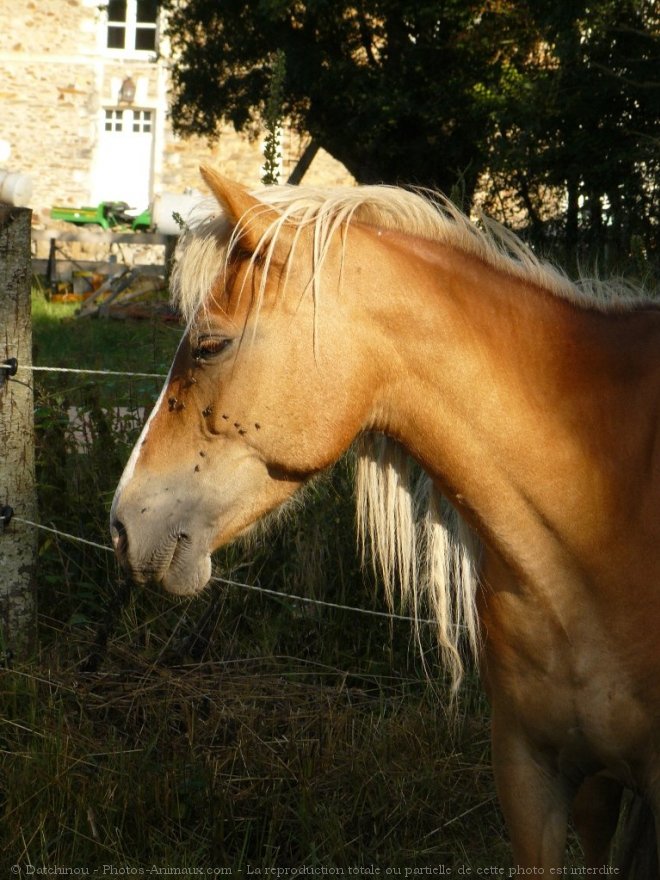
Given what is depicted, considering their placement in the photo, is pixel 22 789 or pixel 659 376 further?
pixel 22 789

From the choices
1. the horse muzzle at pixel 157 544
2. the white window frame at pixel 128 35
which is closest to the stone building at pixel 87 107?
the white window frame at pixel 128 35

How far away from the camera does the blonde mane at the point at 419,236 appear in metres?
2.10

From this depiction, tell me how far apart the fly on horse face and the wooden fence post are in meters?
1.62

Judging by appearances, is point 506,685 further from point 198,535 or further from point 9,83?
point 9,83

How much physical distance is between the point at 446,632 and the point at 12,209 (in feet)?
7.22

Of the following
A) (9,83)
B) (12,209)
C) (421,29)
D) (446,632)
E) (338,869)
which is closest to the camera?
(446,632)

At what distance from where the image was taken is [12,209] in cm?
357

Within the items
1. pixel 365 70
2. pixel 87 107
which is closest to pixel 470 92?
pixel 365 70

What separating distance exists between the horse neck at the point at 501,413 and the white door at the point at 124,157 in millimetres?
25161

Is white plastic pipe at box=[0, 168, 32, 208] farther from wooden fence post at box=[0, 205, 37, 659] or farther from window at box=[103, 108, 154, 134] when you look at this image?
window at box=[103, 108, 154, 134]

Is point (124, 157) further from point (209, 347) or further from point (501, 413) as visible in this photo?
point (501, 413)

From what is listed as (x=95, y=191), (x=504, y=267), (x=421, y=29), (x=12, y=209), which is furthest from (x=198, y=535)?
(x=95, y=191)

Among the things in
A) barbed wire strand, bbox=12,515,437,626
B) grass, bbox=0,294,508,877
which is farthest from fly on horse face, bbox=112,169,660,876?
barbed wire strand, bbox=12,515,437,626

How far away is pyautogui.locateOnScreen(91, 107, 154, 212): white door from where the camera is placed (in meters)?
26.2
